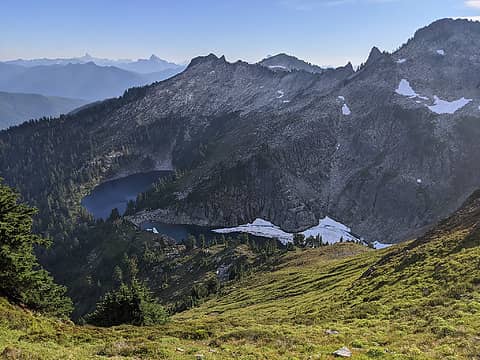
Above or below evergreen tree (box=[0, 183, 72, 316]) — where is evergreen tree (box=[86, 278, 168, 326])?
below

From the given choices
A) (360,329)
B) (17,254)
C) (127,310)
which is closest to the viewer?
(360,329)

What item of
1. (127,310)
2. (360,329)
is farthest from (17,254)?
(360,329)

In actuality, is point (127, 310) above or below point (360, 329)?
below

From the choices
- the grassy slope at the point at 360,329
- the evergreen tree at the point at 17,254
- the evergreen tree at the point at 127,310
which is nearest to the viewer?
the grassy slope at the point at 360,329

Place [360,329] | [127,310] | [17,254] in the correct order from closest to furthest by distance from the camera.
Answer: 1. [360,329]
2. [17,254]
3. [127,310]

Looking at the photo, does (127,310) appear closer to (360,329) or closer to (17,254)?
(17,254)

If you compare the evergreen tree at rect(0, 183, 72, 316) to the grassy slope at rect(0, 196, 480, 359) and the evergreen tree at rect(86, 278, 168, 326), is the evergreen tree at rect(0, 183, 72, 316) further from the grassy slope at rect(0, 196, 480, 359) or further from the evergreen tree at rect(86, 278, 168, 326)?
the evergreen tree at rect(86, 278, 168, 326)

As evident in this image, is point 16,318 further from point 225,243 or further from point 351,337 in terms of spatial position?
point 225,243

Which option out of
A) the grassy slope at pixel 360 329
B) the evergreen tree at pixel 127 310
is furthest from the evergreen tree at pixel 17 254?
the evergreen tree at pixel 127 310

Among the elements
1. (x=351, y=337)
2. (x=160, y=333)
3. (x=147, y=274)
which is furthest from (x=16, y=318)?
(x=147, y=274)

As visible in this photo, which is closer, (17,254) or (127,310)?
(17,254)

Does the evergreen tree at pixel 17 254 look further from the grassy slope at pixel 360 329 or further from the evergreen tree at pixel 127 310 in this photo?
the evergreen tree at pixel 127 310

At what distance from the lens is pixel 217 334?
2917 centimetres

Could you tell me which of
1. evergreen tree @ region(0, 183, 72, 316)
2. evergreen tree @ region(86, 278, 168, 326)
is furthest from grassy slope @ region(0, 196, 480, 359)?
evergreen tree @ region(86, 278, 168, 326)
